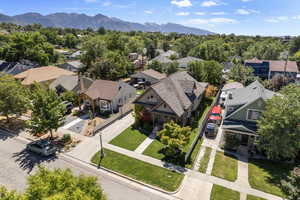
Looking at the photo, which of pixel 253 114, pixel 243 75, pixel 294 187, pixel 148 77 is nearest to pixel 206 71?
pixel 243 75

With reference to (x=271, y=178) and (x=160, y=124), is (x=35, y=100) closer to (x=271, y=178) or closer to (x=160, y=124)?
(x=160, y=124)

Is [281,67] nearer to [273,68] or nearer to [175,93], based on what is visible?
[273,68]

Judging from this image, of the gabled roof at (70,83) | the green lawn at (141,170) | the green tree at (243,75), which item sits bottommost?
the green lawn at (141,170)

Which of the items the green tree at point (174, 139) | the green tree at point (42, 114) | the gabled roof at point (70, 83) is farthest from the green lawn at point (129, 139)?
the gabled roof at point (70, 83)

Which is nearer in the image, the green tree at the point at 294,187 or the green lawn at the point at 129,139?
the green tree at the point at 294,187

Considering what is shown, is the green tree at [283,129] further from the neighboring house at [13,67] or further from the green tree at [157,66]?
the neighboring house at [13,67]

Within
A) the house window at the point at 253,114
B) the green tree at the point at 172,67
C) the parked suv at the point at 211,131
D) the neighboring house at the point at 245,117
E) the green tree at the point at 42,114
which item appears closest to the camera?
the green tree at the point at 42,114
